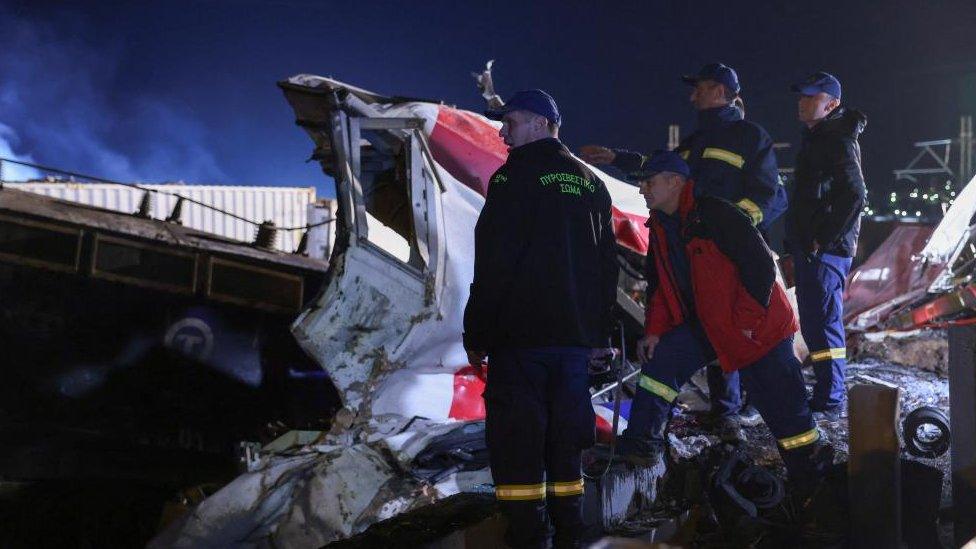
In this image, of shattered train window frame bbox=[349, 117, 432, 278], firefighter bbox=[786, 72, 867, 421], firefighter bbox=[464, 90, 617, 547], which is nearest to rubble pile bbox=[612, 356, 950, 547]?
firefighter bbox=[786, 72, 867, 421]

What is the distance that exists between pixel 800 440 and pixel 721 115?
1.71 meters

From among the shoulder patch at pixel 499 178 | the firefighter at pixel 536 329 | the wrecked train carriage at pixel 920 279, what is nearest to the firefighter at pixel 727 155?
the firefighter at pixel 536 329

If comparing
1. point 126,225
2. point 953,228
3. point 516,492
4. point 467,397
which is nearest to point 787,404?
point 516,492

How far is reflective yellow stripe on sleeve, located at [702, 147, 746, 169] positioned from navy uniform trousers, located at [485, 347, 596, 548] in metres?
1.56

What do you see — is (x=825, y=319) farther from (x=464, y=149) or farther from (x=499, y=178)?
(x=464, y=149)

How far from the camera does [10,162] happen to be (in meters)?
5.97

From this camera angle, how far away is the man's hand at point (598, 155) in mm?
3904

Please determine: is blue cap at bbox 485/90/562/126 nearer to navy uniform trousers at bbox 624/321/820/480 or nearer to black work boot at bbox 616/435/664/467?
navy uniform trousers at bbox 624/321/820/480

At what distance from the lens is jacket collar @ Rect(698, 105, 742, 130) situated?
3672 millimetres

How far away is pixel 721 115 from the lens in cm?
368

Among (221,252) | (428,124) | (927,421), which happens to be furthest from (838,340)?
(221,252)

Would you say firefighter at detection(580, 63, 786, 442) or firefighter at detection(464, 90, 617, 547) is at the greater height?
firefighter at detection(580, 63, 786, 442)

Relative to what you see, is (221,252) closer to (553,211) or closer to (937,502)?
(553,211)

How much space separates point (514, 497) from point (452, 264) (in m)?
2.59
